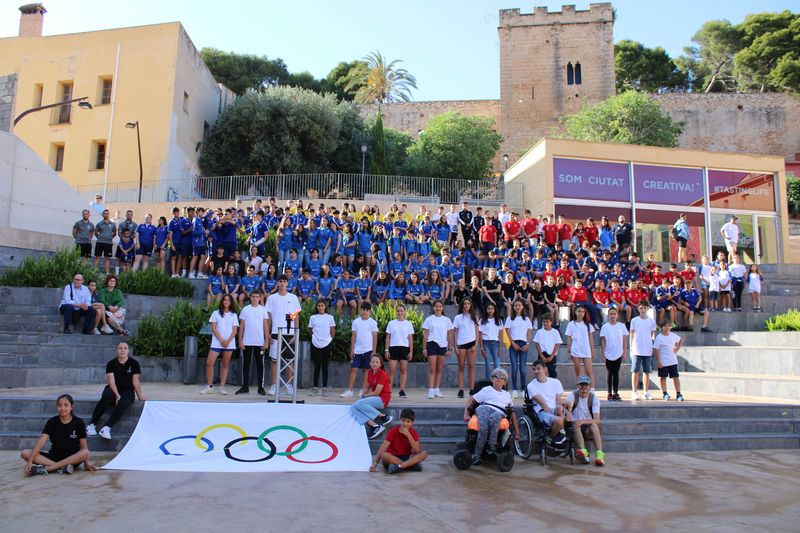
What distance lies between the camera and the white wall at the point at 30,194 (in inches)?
618

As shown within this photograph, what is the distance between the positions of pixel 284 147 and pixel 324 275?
56.2 feet

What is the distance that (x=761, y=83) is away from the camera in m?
52.2

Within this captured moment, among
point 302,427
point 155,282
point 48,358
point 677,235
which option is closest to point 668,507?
point 302,427

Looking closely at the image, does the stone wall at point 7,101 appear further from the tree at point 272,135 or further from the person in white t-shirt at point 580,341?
the person in white t-shirt at point 580,341

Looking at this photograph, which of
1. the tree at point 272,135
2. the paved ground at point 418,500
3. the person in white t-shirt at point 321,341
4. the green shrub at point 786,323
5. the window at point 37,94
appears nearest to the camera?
the paved ground at point 418,500

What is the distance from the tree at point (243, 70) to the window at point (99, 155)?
52.3ft

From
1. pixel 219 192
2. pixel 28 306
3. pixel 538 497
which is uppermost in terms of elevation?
pixel 219 192

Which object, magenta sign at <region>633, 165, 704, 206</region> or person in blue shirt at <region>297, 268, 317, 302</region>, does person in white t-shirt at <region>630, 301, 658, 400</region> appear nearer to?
person in blue shirt at <region>297, 268, 317, 302</region>

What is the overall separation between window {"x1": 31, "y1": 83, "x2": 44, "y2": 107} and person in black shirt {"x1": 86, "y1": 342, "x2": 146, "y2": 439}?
25.5m

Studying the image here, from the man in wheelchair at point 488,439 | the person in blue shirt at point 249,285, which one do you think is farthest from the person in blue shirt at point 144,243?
the man in wheelchair at point 488,439

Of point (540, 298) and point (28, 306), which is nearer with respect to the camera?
point (28, 306)

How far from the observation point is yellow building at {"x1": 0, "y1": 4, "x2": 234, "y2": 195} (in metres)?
25.9

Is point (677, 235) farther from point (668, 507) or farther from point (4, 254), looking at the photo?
point (4, 254)

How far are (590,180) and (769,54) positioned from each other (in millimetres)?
41669
